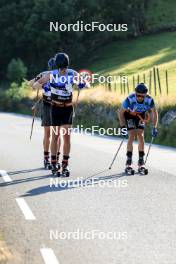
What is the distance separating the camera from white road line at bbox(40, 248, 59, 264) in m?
6.71

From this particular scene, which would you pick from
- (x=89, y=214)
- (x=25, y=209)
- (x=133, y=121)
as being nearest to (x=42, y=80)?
(x=133, y=121)

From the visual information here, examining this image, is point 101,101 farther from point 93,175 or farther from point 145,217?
point 145,217

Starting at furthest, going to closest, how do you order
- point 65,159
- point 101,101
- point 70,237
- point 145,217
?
point 101,101
point 65,159
point 145,217
point 70,237

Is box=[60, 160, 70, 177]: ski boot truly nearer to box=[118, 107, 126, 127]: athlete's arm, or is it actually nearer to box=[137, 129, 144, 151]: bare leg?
box=[118, 107, 126, 127]: athlete's arm

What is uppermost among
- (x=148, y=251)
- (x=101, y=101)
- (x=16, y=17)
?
(x=16, y=17)

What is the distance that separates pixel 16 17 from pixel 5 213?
63.3 m

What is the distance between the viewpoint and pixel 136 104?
13297 mm

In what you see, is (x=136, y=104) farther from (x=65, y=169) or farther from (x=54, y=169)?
(x=54, y=169)

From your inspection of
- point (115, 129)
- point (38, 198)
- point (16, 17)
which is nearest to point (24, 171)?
point (38, 198)

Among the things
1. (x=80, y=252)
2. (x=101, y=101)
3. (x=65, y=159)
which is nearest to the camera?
(x=80, y=252)

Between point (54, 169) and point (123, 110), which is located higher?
point (123, 110)

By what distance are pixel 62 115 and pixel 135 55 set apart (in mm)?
60503

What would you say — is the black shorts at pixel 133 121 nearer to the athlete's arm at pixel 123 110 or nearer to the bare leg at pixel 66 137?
the athlete's arm at pixel 123 110

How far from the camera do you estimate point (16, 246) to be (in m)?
7.32
